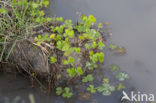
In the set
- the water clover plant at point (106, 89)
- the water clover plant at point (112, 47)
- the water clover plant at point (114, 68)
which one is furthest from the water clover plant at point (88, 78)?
the water clover plant at point (112, 47)

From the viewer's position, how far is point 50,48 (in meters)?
2.41

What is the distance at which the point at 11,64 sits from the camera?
2604mm

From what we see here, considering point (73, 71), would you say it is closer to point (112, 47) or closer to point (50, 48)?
point (50, 48)

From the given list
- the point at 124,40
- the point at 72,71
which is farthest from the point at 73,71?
the point at 124,40

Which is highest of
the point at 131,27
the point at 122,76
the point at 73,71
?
the point at 131,27

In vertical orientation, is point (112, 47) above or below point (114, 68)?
above

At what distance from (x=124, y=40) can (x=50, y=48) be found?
1135 millimetres

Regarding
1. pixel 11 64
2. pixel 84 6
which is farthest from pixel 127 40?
pixel 11 64

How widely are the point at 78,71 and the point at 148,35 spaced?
133 centimetres

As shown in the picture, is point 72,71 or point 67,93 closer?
point 72,71

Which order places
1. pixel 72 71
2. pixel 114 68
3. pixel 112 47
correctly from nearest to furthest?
pixel 72 71 < pixel 114 68 < pixel 112 47

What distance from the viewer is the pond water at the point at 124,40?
249 cm

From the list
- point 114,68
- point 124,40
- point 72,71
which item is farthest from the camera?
point 124,40

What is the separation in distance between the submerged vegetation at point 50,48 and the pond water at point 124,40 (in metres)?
0.13
